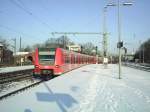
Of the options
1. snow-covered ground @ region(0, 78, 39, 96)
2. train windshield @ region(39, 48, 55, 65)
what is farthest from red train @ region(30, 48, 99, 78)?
snow-covered ground @ region(0, 78, 39, 96)

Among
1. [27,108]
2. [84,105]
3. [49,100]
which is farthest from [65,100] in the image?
[27,108]

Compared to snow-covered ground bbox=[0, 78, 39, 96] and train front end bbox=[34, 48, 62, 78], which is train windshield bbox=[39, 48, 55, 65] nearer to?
train front end bbox=[34, 48, 62, 78]

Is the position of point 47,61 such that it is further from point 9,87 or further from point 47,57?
point 9,87

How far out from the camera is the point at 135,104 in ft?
33.7

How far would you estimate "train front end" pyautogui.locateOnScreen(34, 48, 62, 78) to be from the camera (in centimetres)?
2398

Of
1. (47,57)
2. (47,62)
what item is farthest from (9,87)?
(47,57)

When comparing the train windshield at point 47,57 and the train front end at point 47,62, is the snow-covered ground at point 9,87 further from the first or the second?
the train windshield at point 47,57

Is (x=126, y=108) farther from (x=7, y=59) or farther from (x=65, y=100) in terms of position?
(x=7, y=59)

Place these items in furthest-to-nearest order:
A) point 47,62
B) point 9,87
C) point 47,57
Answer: point 47,57 < point 47,62 < point 9,87

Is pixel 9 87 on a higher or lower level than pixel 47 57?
lower

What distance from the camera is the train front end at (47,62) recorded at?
78.7 feet

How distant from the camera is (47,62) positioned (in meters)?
24.2

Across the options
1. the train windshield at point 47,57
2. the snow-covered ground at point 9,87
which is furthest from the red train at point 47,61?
the snow-covered ground at point 9,87

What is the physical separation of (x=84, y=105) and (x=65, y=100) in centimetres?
147
